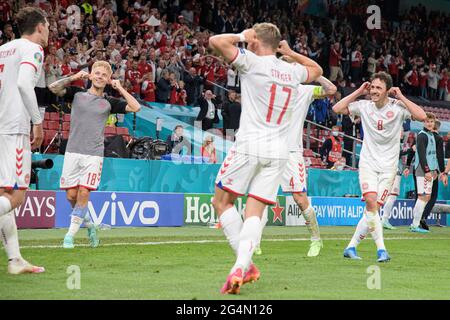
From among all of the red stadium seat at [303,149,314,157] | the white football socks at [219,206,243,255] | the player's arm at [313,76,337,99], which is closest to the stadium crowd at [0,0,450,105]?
the red stadium seat at [303,149,314,157]

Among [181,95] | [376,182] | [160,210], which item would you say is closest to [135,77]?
[181,95]

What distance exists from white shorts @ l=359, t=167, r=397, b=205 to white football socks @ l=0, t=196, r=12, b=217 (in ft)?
16.6

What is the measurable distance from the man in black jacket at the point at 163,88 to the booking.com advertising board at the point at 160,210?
19.8ft

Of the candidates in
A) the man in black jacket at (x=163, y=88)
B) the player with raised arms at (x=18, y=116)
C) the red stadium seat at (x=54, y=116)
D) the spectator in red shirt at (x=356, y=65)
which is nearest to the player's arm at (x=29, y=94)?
the player with raised arms at (x=18, y=116)

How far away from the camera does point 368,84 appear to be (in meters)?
11.5

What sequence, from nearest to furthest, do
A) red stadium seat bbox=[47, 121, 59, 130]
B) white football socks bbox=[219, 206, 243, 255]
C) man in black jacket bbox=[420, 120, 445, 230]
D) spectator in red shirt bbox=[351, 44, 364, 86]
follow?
white football socks bbox=[219, 206, 243, 255], man in black jacket bbox=[420, 120, 445, 230], red stadium seat bbox=[47, 121, 59, 130], spectator in red shirt bbox=[351, 44, 364, 86]

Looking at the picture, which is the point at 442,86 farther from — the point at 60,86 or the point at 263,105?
the point at 263,105

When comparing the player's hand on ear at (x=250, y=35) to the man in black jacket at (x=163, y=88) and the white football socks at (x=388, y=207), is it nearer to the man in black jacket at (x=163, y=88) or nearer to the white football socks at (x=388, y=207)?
the white football socks at (x=388, y=207)

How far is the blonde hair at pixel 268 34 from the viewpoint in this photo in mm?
7902

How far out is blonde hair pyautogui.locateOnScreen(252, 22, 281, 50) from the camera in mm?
7902

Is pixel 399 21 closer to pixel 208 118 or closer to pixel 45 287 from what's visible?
pixel 208 118

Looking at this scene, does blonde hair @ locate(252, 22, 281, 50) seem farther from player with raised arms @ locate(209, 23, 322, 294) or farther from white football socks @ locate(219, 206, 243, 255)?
white football socks @ locate(219, 206, 243, 255)

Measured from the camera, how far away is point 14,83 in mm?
8766
